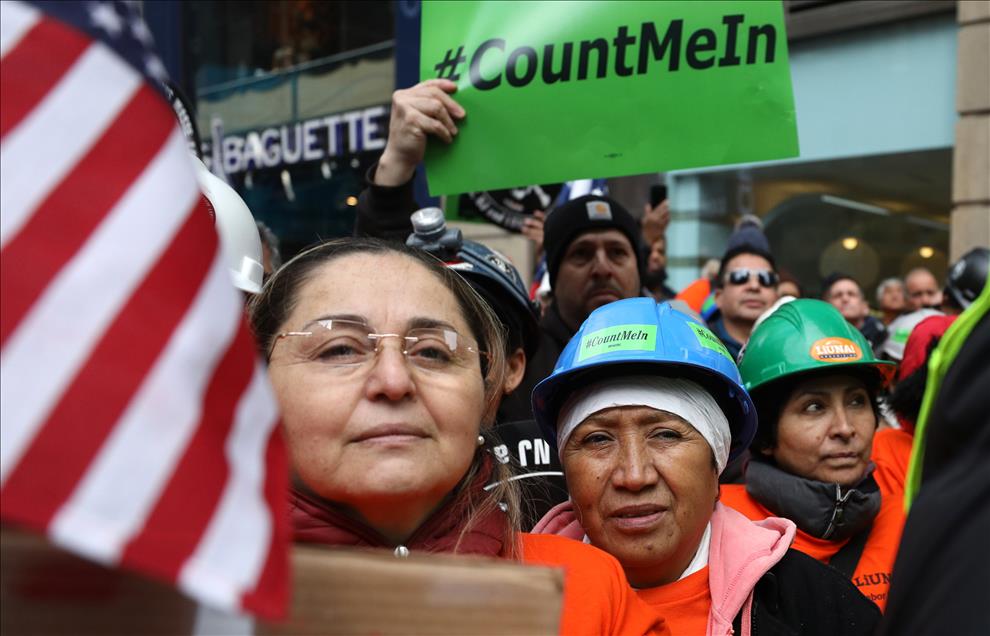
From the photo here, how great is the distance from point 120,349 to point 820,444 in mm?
2426

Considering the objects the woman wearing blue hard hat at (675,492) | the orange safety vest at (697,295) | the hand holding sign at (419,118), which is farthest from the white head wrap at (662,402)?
the orange safety vest at (697,295)

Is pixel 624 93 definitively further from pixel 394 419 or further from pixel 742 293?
pixel 742 293

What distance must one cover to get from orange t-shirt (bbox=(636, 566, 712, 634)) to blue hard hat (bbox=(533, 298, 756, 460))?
1.42 ft

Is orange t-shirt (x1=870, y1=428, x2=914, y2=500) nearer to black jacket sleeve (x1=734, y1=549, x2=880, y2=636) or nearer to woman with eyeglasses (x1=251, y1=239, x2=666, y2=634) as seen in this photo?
black jacket sleeve (x1=734, y1=549, x2=880, y2=636)

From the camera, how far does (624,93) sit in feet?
10.4

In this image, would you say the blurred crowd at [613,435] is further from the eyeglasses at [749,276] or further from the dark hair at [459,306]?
the eyeglasses at [749,276]

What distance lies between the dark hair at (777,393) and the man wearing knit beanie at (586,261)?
0.94 m

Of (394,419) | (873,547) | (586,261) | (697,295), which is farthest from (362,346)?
(697,295)

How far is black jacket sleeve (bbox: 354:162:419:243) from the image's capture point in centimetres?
328

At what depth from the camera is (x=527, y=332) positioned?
3.03m

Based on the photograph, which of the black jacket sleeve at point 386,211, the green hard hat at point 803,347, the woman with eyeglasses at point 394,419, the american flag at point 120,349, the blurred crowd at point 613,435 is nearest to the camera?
the american flag at point 120,349

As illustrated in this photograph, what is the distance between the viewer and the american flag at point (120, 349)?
738mm

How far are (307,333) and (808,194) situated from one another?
982cm

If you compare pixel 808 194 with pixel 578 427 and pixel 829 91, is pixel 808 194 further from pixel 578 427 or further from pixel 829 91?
pixel 578 427
